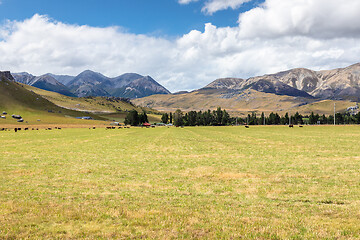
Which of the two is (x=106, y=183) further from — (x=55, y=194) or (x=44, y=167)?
(x=44, y=167)

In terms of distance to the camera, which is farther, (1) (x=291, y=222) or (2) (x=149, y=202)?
(2) (x=149, y=202)

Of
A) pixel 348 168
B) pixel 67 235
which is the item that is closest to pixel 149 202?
pixel 67 235

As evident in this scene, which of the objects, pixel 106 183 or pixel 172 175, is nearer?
pixel 106 183

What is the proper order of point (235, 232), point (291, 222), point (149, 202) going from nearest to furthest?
point (235, 232) → point (291, 222) → point (149, 202)

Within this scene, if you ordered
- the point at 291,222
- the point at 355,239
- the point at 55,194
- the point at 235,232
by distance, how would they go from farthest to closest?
1. the point at 55,194
2. the point at 291,222
3. the point at 235,232
4. the point at 355,239

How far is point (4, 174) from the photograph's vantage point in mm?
21812

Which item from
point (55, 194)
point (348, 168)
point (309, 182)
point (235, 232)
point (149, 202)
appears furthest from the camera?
point (348, 168)

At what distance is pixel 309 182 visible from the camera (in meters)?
18.9

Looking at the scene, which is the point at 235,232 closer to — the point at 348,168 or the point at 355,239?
the point at 355,239

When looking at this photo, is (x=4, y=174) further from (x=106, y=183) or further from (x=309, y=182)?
(x=309, y=182)

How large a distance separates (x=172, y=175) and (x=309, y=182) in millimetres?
10172

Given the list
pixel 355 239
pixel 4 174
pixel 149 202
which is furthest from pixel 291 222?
pixel 4 174

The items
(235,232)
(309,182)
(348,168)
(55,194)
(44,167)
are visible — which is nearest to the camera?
(235,232)

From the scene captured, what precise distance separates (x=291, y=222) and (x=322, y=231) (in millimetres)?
1199
